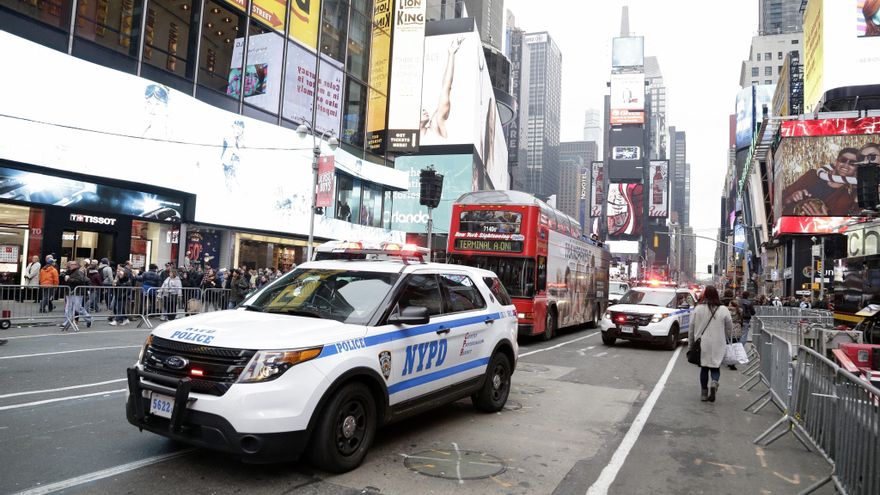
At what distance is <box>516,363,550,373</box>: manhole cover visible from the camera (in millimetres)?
10625

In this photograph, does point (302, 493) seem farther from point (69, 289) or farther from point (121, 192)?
point (121, 192)

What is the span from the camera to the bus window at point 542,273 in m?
14.8

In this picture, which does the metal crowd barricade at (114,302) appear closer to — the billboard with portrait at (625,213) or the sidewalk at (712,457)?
the sidewalk at (712,457)

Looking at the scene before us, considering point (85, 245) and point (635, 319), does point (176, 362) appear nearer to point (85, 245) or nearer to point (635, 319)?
point (635, 319)

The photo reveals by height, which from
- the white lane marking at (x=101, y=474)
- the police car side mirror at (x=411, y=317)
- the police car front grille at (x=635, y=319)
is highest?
the police car side mirror at (x=411, y=317)

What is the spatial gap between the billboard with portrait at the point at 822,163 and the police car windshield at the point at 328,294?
48.0 m

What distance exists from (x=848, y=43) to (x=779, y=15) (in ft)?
464

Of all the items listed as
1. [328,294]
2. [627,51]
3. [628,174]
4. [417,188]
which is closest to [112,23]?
[328,294]

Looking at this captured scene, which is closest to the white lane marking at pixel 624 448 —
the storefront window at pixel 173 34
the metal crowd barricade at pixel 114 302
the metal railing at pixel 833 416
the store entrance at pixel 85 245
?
the metal railing at pixel 833 416

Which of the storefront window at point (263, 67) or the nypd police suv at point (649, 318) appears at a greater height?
the storefront window at point (263, 67)

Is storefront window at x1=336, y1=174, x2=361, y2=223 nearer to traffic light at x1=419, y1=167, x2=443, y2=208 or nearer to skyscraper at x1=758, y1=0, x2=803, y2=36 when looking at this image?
traffic light at x1=419, y1=167, x2=443, y2=208

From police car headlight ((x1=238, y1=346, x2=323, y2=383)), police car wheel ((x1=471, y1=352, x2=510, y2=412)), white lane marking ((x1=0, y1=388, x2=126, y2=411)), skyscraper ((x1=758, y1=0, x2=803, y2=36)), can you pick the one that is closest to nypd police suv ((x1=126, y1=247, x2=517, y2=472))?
police car headlight ((x1=238, y1=346, x2=323, y2=383))

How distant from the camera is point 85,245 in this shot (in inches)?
799

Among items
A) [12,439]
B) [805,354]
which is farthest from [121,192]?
[805,354]
